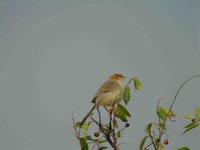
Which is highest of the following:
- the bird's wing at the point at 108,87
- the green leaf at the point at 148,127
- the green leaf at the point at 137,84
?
the bird's wing at the point at 108,87

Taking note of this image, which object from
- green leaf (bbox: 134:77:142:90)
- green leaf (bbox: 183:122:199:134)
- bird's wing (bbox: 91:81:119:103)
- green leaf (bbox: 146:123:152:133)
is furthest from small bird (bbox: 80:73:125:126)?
green leaf (bbox: 183:122:199:134)

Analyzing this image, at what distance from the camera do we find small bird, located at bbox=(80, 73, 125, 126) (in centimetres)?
567

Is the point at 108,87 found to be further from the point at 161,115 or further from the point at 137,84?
the point at 161,115

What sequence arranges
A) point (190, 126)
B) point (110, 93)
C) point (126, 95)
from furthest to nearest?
point (110, 93) < point (126, 95) < point (190, 126)

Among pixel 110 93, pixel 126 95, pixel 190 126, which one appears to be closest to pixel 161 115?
pixel 190 126

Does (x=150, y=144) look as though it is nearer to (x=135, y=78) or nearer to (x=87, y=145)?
(x=87, y=145)

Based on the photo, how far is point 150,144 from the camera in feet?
10.8

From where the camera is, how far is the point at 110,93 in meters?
6.09

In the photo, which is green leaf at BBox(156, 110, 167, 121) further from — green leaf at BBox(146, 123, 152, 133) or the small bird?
the small bird

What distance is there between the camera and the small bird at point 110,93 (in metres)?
5.67

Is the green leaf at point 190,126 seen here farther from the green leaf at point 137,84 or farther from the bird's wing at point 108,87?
the bird's wing at point 108,87

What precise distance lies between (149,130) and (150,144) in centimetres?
36

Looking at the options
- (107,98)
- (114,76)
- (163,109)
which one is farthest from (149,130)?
(114,76)

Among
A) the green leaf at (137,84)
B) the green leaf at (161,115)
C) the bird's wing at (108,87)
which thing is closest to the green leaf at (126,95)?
the green leaf at (137,84)
